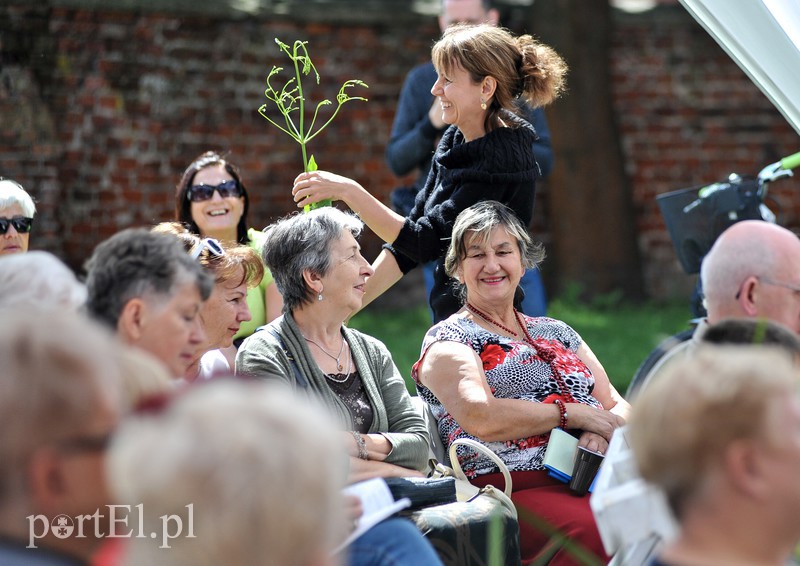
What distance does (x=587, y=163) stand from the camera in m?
8.99

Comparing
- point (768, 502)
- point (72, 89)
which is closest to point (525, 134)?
point (768, 502)

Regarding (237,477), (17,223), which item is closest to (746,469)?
(237,477)

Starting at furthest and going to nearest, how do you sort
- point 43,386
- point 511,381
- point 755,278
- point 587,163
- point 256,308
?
point 587,163, point 256,308, point 511,381, point 755,278, point 43,386

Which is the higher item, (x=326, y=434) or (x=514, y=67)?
(x=514, y=67)

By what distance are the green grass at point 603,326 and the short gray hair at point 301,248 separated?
2898mm

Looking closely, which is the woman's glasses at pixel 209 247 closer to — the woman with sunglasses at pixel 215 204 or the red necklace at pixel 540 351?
the red necklace at pixel 540 351

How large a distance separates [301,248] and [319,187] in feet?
1.11

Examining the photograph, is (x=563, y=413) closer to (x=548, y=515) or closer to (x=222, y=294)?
(x=548, y=515)

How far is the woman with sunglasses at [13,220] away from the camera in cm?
448

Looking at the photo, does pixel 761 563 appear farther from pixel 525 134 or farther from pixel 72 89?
pixel 72 89

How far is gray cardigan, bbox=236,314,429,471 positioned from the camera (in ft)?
11.4

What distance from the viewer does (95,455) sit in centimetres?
182

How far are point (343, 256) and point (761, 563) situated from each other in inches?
84.5

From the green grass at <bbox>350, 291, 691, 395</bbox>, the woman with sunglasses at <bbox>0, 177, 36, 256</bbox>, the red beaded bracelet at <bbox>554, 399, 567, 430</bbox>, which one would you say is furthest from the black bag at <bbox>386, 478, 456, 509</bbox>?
the green grass at <bbox>350, 291, 691, 395</bbox>
